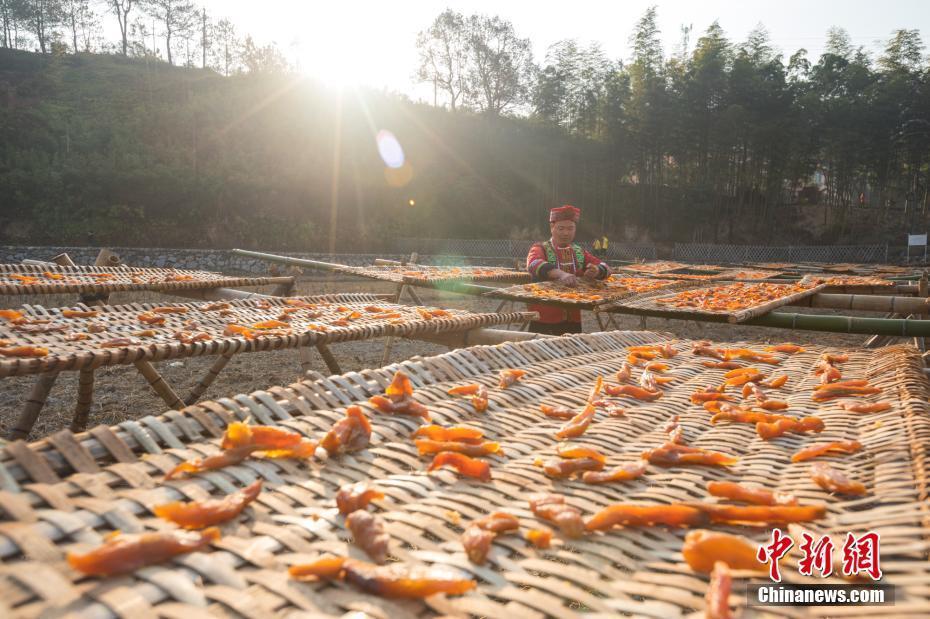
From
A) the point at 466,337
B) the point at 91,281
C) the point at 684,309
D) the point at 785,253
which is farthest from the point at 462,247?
the point at 466,337

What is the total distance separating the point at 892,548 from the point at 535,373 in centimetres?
129

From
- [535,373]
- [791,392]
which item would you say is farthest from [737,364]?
[535,373]

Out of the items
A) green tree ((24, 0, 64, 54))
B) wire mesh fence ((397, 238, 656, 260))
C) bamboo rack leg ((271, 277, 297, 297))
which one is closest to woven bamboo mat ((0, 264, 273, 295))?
bamboo rack leg ((271, 277, 297, 297))

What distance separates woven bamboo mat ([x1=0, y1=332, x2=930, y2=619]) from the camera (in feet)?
2.41

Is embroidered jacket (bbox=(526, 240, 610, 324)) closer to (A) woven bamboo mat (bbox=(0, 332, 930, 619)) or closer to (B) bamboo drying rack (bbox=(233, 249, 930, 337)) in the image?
(B) bamboo drying rack (bbox=(233, 249, 930, 337))

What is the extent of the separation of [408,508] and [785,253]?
29404mm

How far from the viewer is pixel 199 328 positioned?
2.70 meters

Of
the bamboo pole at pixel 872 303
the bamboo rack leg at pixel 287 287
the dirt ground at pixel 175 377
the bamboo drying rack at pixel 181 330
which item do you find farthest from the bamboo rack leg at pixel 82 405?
the bamboo pole at pixel 872 303

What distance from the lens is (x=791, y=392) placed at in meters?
1.90

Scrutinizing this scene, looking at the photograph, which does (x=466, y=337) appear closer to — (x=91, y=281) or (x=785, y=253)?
(x=91, y=281)

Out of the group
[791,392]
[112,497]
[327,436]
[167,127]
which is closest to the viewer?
[112,497]

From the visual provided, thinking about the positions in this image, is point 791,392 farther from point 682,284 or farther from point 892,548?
point 682,284

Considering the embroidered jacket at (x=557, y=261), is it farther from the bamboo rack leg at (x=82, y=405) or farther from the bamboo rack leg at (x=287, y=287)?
the bamboo rack leg at (x=82, y=405)

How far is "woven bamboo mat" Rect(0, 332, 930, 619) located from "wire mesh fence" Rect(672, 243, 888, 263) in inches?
1052
